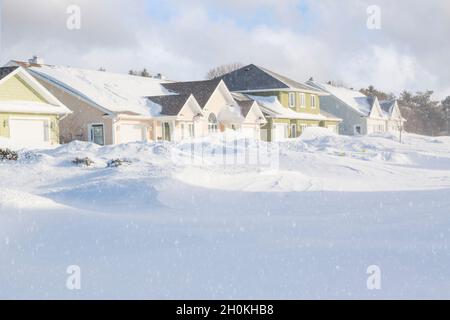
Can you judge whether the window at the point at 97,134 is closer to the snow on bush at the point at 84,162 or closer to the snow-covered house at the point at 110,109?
the snow-covered house at the point at 110,109

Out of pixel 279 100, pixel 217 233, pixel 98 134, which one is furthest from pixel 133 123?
pixel 217 233

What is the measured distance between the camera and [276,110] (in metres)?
44.9

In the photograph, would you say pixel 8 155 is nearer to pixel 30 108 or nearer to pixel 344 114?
pixel 30 108

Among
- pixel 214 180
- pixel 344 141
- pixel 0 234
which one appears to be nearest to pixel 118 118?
pixel 344 141

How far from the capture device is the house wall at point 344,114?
56281 mm

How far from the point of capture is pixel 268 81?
157 feet

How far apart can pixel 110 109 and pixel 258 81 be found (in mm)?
20211

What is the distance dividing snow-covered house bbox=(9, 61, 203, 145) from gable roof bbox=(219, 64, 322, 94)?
12.7 meters

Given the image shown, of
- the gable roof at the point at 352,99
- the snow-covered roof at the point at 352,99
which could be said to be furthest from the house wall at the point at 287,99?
the snow-covered roof at the point at 352,99

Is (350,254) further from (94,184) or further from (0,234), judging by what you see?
(94,184)

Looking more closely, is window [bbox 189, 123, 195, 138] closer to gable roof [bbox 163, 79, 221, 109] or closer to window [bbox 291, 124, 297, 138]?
gable roof [bbox 163, 79, 221, 109]

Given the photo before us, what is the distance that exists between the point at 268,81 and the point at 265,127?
18.9ft

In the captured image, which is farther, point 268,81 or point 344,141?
point 268,81
